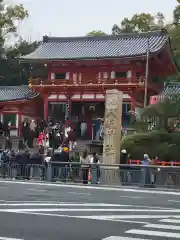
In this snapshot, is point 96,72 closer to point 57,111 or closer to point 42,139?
point 57,111

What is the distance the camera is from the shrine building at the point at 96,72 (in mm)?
38750

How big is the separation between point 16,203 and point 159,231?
494cm

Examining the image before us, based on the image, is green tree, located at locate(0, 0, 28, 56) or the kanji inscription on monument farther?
green tree, located at locate(0, 0, 28, 56)

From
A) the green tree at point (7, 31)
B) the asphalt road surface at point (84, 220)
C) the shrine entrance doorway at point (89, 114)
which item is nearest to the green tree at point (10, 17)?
the green tree at point (7, 31)

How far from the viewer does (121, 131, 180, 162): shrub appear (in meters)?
24.5

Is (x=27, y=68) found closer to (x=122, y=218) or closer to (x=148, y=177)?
(x=148, y=177)

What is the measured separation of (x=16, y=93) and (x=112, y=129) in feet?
70.8

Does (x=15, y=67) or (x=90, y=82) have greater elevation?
(x=15, y=67)

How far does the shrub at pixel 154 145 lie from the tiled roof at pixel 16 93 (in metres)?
17.7

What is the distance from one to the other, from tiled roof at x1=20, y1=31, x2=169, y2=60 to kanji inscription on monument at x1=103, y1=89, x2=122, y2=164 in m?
15.2

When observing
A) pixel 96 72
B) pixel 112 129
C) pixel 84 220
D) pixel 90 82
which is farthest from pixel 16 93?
pixel 84 220

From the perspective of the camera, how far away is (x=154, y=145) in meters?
25.4

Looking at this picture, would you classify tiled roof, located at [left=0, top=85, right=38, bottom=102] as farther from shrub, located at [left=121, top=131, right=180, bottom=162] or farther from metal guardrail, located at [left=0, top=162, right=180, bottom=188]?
metal guardrail, located at [left=0, top=162, right=180, bottom=188]

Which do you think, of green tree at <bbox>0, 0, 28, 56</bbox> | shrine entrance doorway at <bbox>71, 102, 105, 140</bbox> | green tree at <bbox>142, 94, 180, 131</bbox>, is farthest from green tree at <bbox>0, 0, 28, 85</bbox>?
green tree at <bbox>142, 94, 180, 131</bbox>
